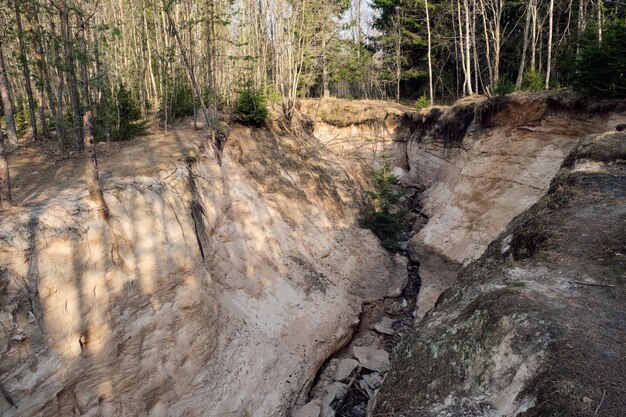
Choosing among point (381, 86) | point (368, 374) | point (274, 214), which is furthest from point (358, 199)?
point (381, 86)

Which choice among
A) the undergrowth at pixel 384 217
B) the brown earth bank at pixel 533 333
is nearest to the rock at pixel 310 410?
the brown earth bank at pixel 533 333

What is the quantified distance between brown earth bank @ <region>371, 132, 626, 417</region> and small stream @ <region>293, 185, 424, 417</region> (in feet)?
6.24

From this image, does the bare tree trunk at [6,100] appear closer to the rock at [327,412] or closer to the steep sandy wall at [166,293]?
the steep sandy wall at [166,293]

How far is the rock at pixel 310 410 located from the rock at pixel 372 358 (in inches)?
67.3

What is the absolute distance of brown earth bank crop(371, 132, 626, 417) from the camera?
3.36m

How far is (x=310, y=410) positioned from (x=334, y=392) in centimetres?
74

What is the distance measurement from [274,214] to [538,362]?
32.5ft

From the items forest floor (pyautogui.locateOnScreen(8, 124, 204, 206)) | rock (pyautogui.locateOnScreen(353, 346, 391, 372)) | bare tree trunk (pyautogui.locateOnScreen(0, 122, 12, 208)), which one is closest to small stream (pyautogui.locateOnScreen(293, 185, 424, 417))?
rock (pyautogui.locateOnScreen(353, 346, 391, 372))

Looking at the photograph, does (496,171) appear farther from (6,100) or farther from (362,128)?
(6,100)

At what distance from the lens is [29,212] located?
6.35 metres

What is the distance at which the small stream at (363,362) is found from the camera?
7879 millimetres

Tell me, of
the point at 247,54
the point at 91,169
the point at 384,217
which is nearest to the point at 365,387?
the point at 91,169

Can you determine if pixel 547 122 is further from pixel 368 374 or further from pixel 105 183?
pixel 105 183

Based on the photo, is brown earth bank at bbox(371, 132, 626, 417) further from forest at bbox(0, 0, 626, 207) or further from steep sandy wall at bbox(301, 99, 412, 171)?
steep sandy wall at bbox(301, 99, 412, 171)
